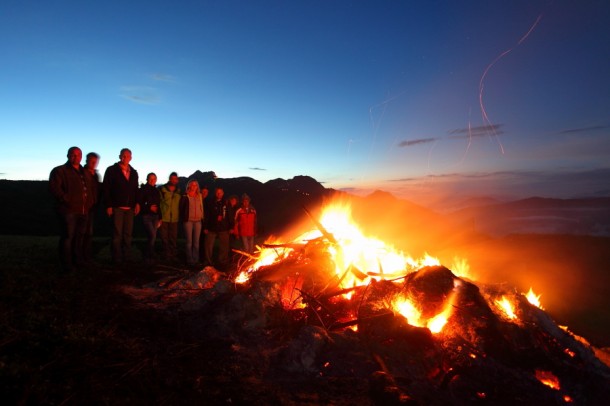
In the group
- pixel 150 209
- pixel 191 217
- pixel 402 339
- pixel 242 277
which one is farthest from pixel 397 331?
pixel 150 209

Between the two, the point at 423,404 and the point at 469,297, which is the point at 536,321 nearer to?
the point at 469,297

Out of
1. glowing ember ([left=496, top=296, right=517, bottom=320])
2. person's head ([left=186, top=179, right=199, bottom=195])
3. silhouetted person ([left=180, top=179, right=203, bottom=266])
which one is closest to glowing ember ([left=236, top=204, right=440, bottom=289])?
glowing ember ([left=496, top=296, right=517, bottom=320])

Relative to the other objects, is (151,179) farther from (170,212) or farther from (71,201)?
(71,201)

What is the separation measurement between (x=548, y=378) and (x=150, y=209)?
971 centimetres

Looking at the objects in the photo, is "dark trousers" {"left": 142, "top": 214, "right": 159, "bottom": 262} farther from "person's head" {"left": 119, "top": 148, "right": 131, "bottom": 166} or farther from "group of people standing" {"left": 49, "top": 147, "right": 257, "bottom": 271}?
"person's head" {"left": 119, "top": 148, "right": 131, "bottom": 166}

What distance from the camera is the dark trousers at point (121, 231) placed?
8.76 meters

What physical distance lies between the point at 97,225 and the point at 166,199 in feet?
101

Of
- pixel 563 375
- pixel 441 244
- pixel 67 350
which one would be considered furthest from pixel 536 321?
pixel 441 244

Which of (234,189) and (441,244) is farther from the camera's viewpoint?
(234,189)

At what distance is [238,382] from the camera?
3863 millimetres

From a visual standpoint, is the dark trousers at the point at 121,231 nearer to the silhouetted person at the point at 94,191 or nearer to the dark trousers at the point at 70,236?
the silhouetted person at the point at 94,191

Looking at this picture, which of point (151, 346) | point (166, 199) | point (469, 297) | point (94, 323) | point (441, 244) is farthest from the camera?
point (441, 244)

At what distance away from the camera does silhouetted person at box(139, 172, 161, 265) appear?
31.7ft

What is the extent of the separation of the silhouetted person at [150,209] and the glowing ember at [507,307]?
8556 millimetres
